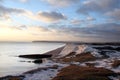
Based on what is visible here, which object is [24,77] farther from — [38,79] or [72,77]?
[72,77]

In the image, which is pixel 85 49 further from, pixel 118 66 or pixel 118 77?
pixel 118 77

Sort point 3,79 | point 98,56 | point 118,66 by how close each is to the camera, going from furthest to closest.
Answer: point 98,56 → point 118,66 → point 3,79

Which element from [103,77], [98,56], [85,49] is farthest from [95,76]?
[85,49]

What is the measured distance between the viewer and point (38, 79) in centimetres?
3478

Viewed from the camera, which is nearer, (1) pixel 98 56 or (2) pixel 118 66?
(2) pixel 118 66

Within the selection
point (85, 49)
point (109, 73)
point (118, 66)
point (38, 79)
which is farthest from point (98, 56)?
point (38, 79)

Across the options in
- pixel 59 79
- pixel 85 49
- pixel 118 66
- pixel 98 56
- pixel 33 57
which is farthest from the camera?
pixel 33 57

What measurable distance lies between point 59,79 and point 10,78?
822 cm

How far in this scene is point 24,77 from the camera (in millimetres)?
37062

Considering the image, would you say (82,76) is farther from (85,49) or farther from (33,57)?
(33,57)

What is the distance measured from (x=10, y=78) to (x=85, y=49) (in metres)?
48.4

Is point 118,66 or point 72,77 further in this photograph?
point 118,66

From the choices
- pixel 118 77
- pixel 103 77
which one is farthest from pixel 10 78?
pixel 118 77

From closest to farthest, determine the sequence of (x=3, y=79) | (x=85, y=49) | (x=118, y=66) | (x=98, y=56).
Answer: (x=3, y=79), (x=118, y=66), (x=98, y=56), (x=85, y=49)
